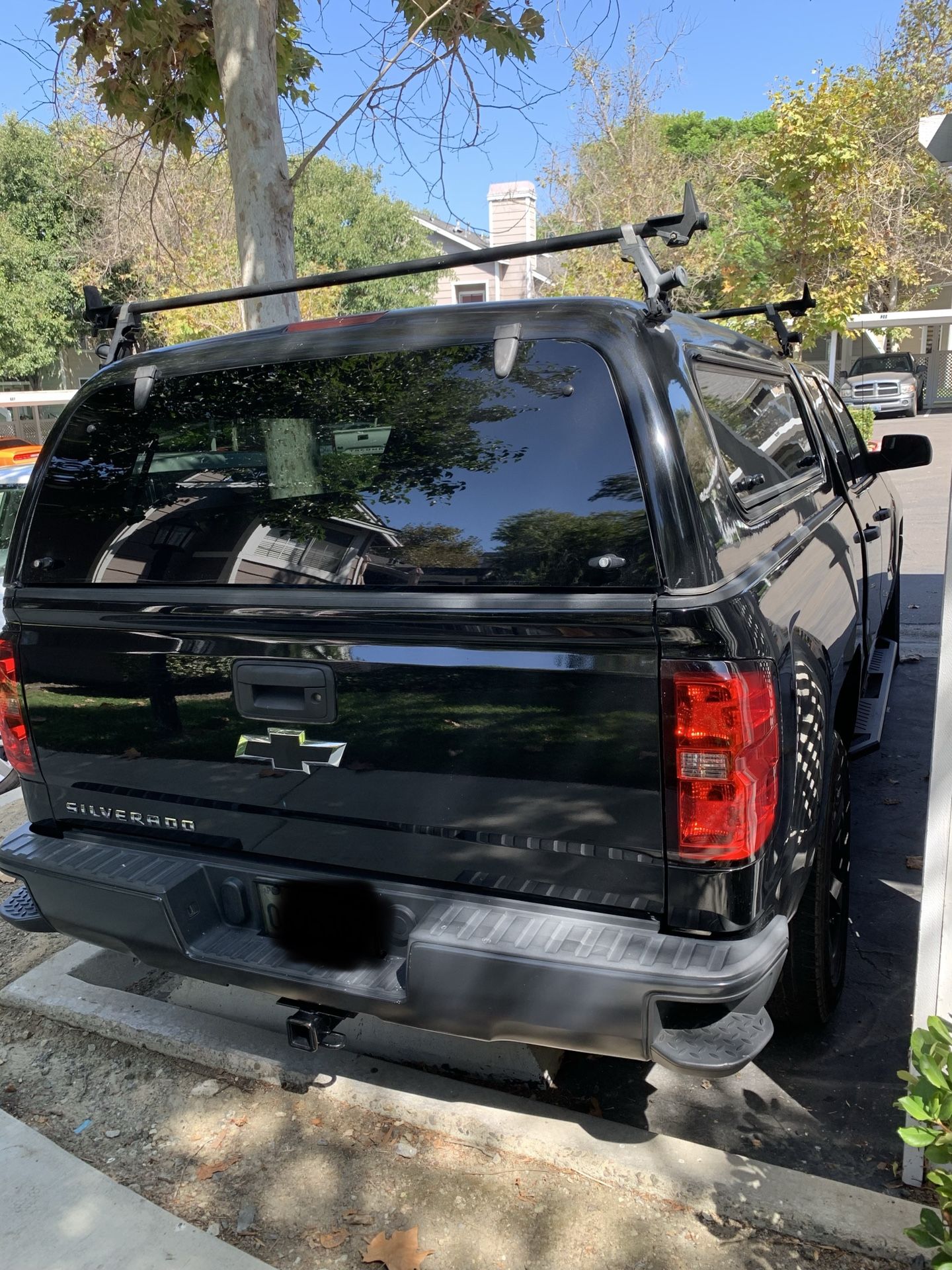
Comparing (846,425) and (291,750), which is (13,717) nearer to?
(291,750)

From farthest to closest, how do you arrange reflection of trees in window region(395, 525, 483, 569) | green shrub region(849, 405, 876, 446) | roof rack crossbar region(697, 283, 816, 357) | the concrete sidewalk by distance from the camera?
green shrub region(849, 405, 876, 446), roof rack crossbar region(697, 283, 816, 357), the concrete sidewalk, reflection of trees in window region(395, 525, 483, 569)

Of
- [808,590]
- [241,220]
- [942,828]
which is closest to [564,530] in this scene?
[808,590]

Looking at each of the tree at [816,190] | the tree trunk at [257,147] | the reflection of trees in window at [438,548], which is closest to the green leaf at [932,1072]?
the reflection of trees in window at [438,548]

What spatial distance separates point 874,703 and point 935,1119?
2615 millimetres

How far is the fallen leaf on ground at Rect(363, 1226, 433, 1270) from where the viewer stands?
7.83ft

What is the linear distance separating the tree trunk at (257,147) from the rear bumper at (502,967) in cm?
327

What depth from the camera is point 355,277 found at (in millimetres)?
2955

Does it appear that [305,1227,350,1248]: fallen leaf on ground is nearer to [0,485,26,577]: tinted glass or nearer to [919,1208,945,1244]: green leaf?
[919,1208,945,1244]: green leaf

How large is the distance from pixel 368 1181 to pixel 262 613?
5.07 feet

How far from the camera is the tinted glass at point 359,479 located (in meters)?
2.27

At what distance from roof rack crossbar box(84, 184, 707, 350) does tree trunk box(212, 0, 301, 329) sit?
175 cm

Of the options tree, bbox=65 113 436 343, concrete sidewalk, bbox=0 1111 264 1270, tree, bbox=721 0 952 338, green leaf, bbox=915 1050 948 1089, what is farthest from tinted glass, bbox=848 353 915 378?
concrete sidewalk, bbox=0 1111 264 1270

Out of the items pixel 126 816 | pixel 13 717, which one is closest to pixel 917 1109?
pixel 126 816

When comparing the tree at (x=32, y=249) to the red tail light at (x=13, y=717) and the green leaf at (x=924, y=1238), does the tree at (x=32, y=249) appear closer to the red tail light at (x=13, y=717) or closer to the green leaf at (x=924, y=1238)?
the red tail light at (x=13, y=717)
